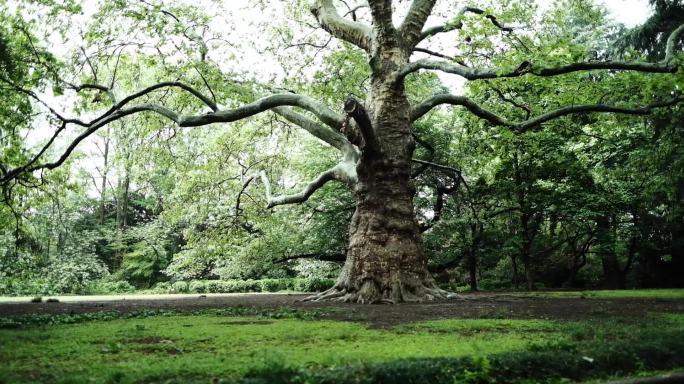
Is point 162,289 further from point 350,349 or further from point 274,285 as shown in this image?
point 350,349

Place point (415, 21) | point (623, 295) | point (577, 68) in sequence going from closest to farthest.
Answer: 1. point (577, 68)
2. point (415, 21)
3. point (623, 295)

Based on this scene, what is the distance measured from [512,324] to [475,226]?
14.0 m

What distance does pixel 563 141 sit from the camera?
746 inches

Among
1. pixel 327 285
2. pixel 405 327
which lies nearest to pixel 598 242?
pixel 327 285

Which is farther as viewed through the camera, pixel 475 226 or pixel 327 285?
pixel 327 285

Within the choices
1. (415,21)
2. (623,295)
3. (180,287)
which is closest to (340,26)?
(415,21)

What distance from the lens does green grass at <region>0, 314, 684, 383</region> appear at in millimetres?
3781

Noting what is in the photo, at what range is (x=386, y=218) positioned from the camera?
11406mm

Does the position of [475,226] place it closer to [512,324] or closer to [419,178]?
[419,178]

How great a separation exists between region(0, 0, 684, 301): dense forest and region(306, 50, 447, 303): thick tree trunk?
0.15ft

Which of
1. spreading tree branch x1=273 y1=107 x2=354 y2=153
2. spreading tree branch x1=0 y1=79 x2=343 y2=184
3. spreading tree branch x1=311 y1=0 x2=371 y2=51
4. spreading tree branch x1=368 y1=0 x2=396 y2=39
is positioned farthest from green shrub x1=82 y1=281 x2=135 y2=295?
spreading tree branch x1=368 y1=0 x2=396 y2=39

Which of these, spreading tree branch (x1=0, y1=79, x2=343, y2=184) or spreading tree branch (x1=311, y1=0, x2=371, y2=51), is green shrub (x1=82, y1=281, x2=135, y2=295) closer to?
spreading tree branch (x1=0, y1=79, x2=343, y2=184)

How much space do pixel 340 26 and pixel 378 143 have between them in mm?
4843

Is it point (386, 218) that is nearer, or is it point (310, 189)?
point (386, 218)
